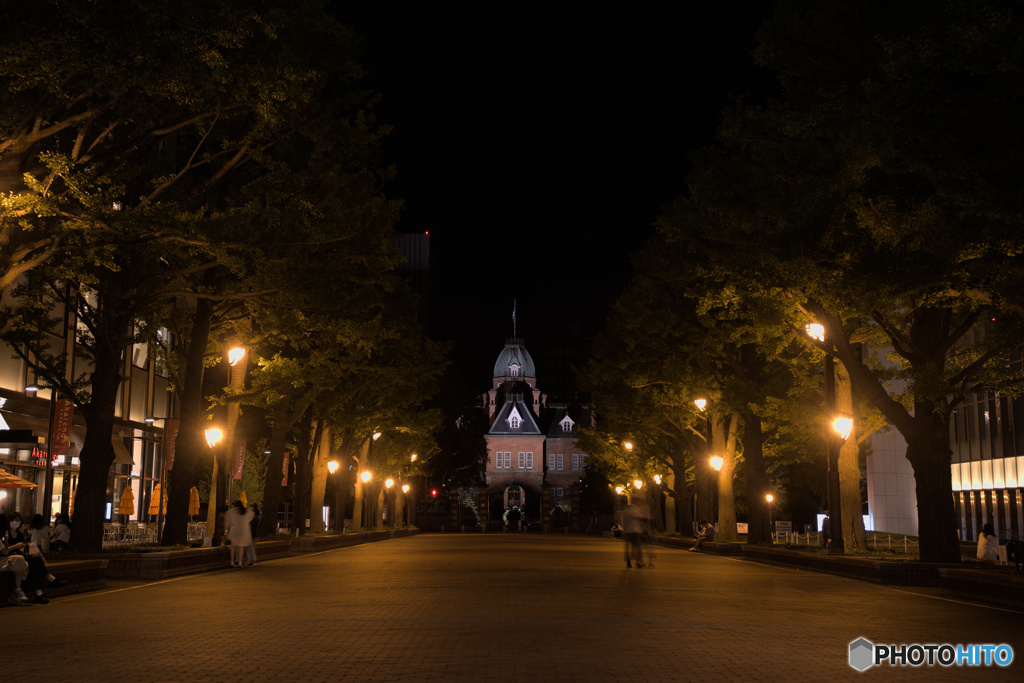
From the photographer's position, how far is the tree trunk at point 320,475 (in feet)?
133

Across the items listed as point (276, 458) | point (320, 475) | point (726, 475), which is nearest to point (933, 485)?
point (726, 475)

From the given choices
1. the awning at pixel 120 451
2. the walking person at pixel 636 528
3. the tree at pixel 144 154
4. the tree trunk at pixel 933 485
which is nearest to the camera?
the tree at pixel 144 154

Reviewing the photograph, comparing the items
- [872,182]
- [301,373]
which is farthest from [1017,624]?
[301,373]

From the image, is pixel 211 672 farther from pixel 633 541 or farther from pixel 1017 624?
pixel 633 541

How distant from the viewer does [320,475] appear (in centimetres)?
4159

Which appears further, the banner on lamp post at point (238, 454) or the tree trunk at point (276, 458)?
the banner on lamp post at point (238, 454)

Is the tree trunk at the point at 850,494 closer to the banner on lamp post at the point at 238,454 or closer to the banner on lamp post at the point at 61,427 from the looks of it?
the banner on lamp post at the point at 238,454

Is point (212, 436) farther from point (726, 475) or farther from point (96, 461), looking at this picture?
point (726, 475)

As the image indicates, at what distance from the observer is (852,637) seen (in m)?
10.8

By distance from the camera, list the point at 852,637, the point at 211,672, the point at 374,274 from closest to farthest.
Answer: the point at 211,672 < the point at 852,637 < the point at 374,274

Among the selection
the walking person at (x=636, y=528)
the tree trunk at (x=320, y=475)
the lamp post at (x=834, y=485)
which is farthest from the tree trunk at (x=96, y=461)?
the tree trunk at (x=320, y=475)

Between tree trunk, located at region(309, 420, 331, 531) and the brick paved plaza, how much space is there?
68.5 feet

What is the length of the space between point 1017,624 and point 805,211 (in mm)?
9352

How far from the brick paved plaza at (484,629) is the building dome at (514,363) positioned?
487 ft
